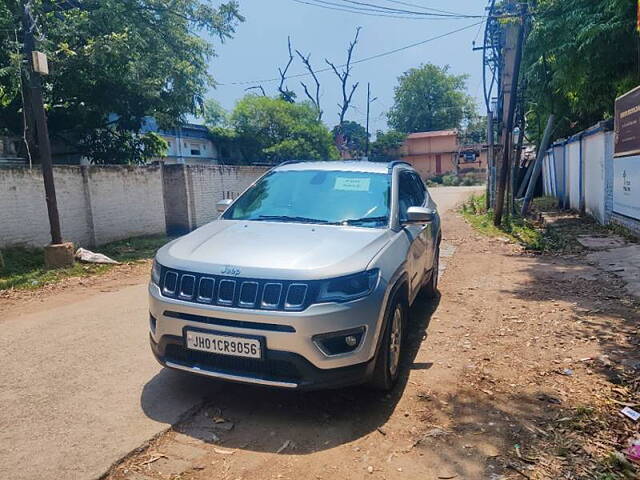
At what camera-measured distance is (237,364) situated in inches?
124

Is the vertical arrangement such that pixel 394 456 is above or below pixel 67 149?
below

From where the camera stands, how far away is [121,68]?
11.5 m

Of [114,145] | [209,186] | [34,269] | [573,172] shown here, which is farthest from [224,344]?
[573,172]

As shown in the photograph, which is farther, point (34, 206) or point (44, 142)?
point (34, 206)

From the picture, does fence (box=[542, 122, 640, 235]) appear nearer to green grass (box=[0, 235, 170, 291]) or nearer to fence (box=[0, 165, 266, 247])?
green grass (box=[0, 235, 170, 291])

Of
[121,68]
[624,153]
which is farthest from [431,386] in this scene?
[121,68]

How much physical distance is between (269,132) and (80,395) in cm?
2439

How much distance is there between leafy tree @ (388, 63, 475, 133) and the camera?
6209 centimetres

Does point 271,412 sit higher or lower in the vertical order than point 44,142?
lower

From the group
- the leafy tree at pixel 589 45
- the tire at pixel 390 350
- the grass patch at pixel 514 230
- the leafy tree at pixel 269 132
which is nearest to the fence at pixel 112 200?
the grass patch at pixel 514 230

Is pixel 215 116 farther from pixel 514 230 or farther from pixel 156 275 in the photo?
pixel 156 275

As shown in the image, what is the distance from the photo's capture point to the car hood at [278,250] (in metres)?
3.05

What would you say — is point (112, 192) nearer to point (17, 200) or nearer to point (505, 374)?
point (17, 200)

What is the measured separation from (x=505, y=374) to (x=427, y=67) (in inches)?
2577
